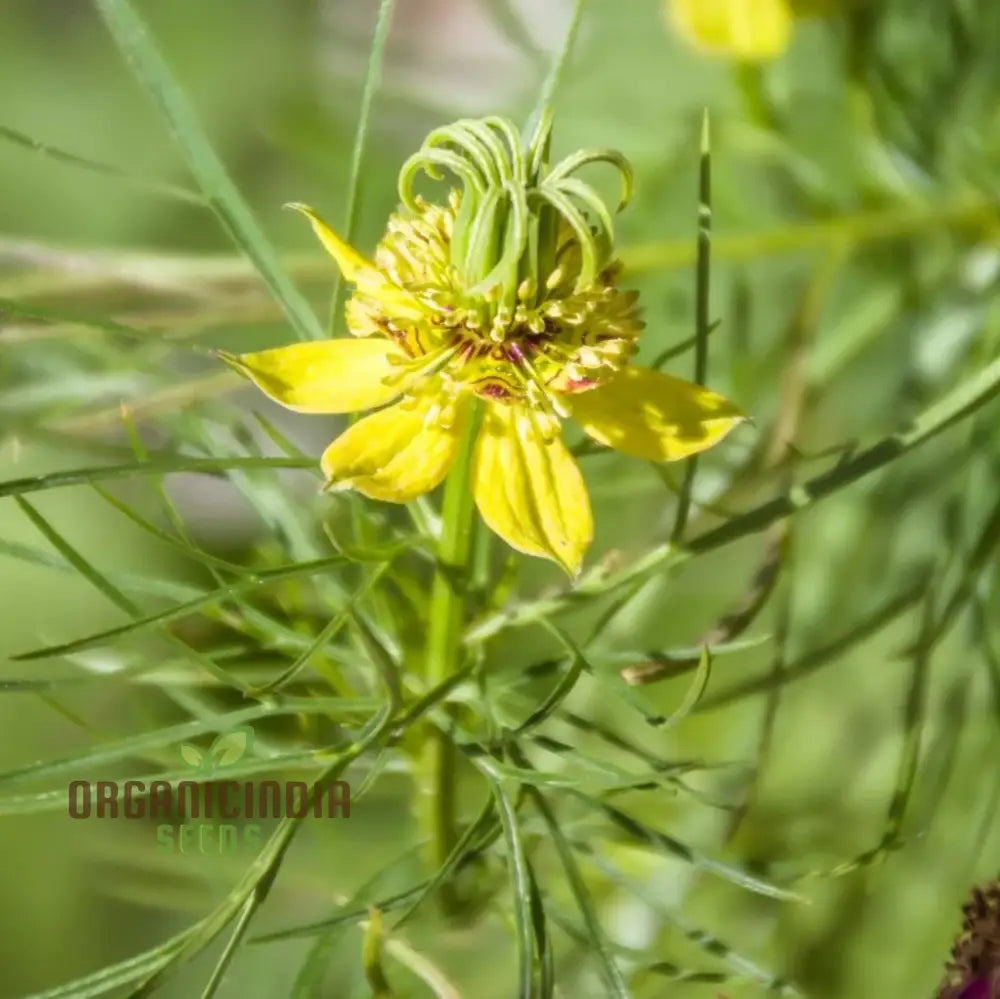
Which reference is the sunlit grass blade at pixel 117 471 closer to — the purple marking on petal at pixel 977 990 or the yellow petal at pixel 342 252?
the yellow petal at pixel 342 252

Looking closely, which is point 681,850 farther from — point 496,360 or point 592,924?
point 496,360

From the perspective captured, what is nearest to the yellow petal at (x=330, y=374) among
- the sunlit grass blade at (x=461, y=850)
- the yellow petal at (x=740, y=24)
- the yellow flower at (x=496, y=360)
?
the yellow flower at (x=496, y=360)

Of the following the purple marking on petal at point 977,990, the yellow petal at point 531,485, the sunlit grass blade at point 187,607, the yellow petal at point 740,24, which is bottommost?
the purple marking on petal at point 977,990

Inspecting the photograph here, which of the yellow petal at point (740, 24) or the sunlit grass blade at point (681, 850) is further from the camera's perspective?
the yellow petal at point (740, 24)

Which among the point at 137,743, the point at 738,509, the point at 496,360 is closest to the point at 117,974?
the point at 137,743

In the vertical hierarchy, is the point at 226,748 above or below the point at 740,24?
below

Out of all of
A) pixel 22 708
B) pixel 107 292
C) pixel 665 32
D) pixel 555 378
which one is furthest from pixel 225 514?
pixel 555 378

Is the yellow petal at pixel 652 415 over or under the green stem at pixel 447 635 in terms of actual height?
over

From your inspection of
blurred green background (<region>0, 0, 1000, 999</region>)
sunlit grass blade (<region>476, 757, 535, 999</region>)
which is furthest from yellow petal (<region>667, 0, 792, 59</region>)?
sunlit grass blade (<region>476, 757, 535, 999</region>)

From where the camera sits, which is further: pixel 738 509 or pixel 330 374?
pixel 738 509
